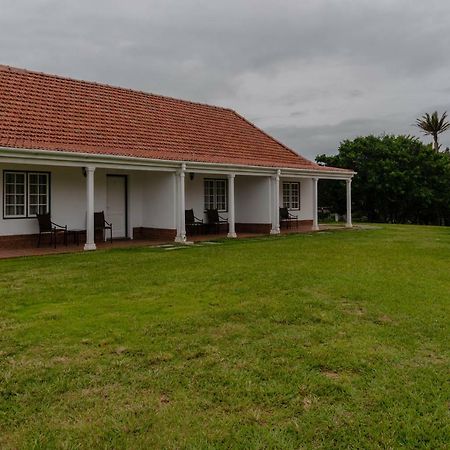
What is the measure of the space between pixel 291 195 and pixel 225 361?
57.9 ft

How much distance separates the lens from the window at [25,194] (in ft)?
42.8

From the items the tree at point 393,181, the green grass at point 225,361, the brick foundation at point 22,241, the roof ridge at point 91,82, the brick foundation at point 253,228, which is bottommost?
the green grass at point 225,361

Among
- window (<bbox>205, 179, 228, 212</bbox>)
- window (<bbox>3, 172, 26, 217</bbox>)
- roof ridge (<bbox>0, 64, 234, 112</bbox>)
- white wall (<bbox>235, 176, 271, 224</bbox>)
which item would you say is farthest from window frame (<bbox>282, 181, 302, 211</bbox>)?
window (<bbox>3, 172, 26, 217</bbox>)

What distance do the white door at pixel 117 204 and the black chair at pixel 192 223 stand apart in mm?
2163

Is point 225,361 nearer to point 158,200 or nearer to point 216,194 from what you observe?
point 158,200

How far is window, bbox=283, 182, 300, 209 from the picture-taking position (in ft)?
69.3

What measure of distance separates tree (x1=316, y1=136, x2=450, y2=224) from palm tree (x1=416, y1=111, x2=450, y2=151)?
2028 centimetres

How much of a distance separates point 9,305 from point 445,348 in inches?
209

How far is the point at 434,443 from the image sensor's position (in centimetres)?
292

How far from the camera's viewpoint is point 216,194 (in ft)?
61.5

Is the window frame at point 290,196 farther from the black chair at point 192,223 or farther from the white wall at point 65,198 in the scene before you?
the white wall at point 65,198

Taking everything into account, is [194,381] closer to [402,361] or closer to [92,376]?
[92,376]

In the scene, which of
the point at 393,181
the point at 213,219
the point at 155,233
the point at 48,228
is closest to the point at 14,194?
the point at 48,228

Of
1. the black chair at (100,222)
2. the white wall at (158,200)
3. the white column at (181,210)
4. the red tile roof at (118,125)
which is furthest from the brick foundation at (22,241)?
the white column at (181,210)
